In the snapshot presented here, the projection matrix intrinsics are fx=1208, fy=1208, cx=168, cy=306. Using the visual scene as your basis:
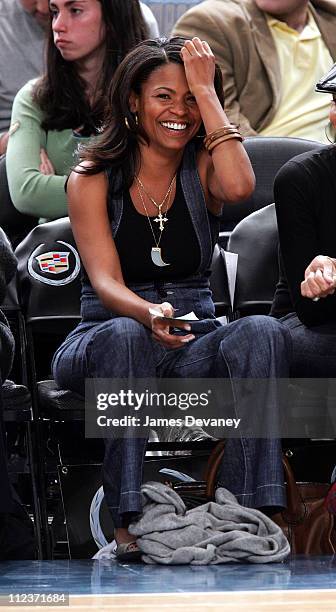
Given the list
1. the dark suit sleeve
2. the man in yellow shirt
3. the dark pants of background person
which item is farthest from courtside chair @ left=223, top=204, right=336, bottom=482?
the man in yellow shirt

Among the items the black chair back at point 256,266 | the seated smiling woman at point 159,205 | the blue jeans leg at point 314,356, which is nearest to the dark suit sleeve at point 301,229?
the blue jeans leg at point 314,356

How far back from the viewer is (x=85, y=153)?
3092 millimetres

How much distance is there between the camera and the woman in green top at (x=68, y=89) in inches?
147

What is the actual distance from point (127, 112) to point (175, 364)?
0.68m

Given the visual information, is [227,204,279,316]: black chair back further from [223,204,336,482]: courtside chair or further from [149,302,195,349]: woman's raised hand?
[149,302,195,349]: woman's raised hand

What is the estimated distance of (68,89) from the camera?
3730 mm

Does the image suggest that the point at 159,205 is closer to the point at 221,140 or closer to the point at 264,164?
the point at 221,140

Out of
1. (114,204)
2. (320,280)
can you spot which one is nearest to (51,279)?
(114,204)

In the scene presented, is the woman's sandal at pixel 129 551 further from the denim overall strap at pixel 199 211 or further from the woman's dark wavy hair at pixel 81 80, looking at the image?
the woman's dark wavy hair at pixel 81 80

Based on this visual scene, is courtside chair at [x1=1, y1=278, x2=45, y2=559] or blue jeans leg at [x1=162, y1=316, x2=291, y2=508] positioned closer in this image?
blue jeans leg at [x1=162, y1=316, x2=291, y2=508]

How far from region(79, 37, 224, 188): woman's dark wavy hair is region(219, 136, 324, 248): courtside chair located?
1.82ft

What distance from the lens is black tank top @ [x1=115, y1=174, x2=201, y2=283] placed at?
302cm

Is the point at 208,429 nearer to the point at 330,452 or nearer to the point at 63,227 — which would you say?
the point at 330,452

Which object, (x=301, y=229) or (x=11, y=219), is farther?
(x=11, y=219)
